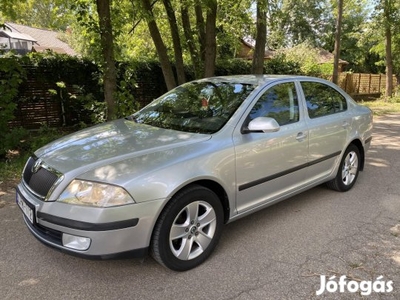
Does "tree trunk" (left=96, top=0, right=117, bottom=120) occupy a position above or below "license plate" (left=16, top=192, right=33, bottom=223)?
above

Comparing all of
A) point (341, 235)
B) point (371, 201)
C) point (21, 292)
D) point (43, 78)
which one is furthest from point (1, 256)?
point (43, 78)

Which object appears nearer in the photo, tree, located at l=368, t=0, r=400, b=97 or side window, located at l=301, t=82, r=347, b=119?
side window, located at l=301, t=82, r=347, b=119

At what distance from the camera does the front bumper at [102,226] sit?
8.23ft

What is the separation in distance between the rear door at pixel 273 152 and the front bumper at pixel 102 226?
100cm

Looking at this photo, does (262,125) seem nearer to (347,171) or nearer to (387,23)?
(347,171)

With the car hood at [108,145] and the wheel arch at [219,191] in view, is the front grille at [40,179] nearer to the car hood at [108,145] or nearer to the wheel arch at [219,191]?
the car hood at [108,145]

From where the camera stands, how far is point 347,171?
4.87 m

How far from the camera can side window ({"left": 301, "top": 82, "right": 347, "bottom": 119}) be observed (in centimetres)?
422

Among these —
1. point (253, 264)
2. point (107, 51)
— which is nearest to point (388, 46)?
point (107, 51)

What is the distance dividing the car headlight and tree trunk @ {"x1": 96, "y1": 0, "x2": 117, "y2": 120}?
15.5 ft

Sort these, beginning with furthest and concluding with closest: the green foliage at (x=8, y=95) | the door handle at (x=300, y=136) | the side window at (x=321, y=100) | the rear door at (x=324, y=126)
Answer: the green foliage at (x=8, y=95) < the side window at (x=321, y=100) < the rear door at (x=324, y=126) < the door handle at (x=300, y=136)

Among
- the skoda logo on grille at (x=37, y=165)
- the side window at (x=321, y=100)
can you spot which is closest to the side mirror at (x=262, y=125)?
the side window at (x=321, y=100)

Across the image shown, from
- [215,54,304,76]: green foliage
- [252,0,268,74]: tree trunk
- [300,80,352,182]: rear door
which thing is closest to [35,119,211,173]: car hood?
[300,80,352,182]: rear door

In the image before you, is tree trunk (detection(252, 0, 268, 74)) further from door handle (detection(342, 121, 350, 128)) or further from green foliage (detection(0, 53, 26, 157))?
green foliage (detection(0, 53, 26, 157))
